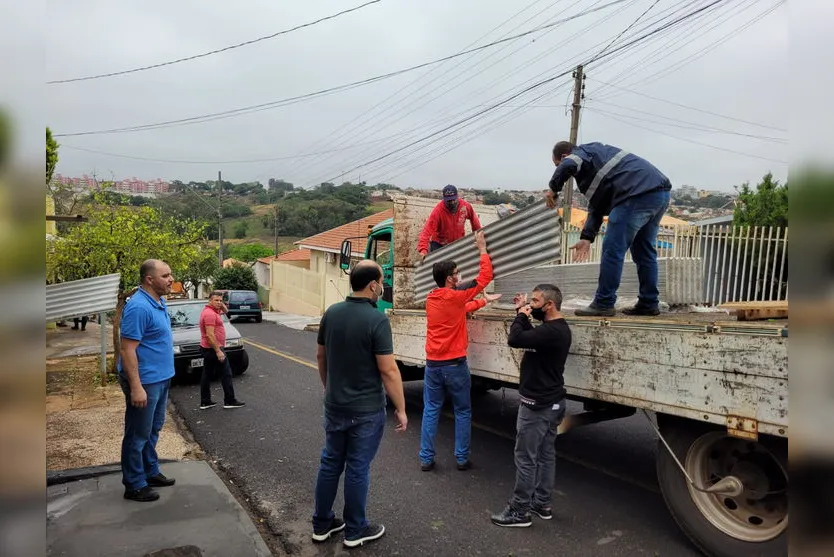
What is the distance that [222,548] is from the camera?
346cm

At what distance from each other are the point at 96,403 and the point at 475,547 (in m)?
6.52

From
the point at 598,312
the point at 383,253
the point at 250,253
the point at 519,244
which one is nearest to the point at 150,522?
the point at 519,244

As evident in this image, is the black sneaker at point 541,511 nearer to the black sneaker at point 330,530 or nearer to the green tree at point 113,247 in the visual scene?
the black sneaker at point 330,530

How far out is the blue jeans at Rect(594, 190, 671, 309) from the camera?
427 cm

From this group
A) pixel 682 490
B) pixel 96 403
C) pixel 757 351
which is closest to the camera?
pixel 757 351

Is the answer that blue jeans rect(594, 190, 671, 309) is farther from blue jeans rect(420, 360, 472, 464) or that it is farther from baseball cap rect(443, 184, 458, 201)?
baseball cap rect(443, 184, 458, 201)

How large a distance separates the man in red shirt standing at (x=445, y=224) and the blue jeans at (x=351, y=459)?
9.86 feet

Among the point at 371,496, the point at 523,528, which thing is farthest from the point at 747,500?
the point at 371,496

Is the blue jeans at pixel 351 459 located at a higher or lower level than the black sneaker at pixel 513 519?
higher

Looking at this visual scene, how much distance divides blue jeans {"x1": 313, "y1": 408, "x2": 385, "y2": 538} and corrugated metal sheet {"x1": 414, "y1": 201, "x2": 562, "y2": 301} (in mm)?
1847

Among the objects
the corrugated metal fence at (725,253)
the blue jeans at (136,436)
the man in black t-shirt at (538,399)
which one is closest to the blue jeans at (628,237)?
the man in black t-shirt at (538,399)

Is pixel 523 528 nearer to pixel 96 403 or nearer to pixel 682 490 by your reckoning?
pixel 682 490

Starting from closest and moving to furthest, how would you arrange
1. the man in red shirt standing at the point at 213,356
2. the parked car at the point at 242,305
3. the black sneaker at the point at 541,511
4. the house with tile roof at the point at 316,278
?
the black sneaker at the point at 541,511, the man in red shirt standing at the point at 213,356, the parked car at the point at 242,305, the house with tile roof at the point at 316,278

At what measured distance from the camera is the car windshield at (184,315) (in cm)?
999
